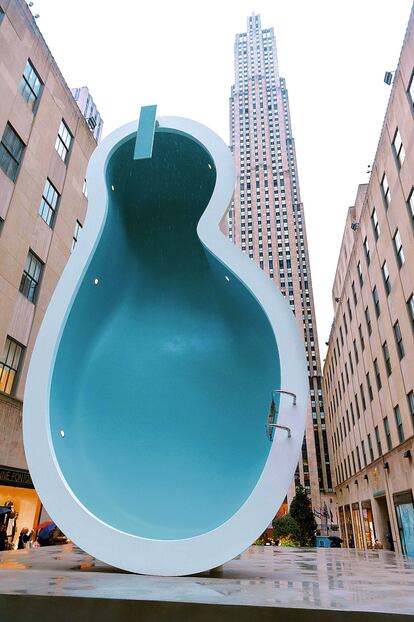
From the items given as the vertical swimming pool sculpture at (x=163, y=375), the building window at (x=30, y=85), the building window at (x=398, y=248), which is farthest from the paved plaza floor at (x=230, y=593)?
the building window at (x=30, y=85)

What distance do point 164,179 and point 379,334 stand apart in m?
18.8

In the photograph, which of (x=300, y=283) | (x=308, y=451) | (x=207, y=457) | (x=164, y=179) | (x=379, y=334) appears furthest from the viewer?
(x=300, y=283)

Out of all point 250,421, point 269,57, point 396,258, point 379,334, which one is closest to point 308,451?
point 379,334

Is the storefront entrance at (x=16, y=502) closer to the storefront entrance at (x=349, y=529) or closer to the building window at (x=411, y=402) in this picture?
the building window at (x=411, y=402)

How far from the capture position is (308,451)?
67938mm

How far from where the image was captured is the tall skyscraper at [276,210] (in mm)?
73375

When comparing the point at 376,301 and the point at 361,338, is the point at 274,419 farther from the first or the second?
the point at 361,338

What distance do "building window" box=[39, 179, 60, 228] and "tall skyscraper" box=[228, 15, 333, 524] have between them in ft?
188

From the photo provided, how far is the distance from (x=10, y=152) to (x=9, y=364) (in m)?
7.81

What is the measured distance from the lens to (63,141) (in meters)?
19.9

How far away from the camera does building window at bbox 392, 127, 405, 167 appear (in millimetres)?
17688

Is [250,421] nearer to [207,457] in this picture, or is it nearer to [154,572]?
[207,457]

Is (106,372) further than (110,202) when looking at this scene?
No

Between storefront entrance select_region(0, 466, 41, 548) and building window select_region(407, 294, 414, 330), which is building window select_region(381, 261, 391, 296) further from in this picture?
storefront entrance select_region(0, 466, 41, 548)
